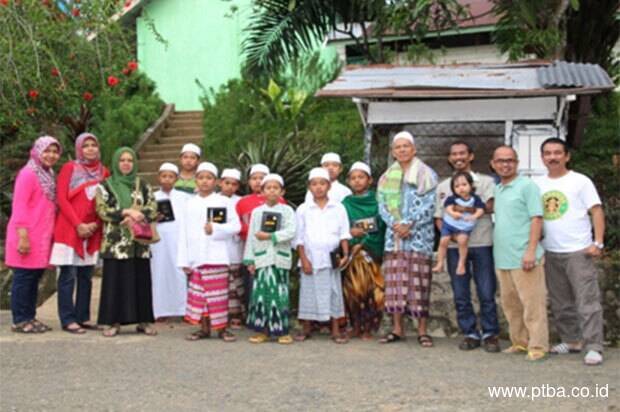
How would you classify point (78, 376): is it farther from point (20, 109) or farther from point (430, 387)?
point (20, 109)

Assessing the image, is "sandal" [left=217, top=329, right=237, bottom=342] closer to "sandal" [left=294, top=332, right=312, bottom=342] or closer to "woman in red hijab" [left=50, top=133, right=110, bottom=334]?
Answer: "sandal" [left=294, top=332, right=312, bottom=342]

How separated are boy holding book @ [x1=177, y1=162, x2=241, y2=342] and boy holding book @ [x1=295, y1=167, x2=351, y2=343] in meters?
0.65

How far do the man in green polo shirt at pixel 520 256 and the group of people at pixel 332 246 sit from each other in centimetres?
1

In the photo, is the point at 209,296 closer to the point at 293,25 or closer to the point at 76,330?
the point at 76,330

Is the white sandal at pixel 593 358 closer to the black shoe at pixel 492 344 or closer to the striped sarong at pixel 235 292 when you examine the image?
the black shoe at pixel 492 344

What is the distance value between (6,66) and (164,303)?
2.63 m

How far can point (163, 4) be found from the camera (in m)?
18.0

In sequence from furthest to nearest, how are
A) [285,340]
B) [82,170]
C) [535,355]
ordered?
1. [82,170]
2. [285,340]
3. [535,355]

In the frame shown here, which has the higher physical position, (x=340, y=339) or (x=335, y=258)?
(x=335, y=258)

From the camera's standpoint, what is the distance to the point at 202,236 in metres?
7.33

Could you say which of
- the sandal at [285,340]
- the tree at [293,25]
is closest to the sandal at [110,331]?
the sandal at [285,340]

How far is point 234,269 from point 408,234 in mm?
1802

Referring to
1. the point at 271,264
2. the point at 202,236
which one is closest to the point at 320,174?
the point at 271,264

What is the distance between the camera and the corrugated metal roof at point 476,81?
8.33 meters
